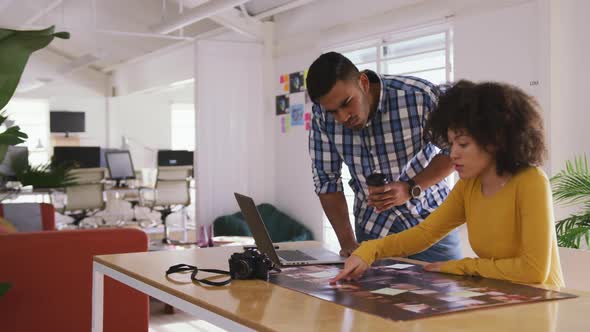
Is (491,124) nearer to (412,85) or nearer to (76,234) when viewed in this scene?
(412,85)

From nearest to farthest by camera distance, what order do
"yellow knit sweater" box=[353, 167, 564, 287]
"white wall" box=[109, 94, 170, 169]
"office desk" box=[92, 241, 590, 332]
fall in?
1. "office desk" box=[92, 241, 590, 332]
2. "yellow knit sweater" box=[353, 167, 564, 287]
3. "white wall" box=[109, 94, 170, 169]

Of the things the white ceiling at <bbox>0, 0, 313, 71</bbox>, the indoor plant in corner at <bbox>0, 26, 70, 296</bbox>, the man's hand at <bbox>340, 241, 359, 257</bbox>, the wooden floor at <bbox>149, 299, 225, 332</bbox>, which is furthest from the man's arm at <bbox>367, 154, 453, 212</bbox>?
the white ceiling at <bbox>0, 0, 313, 71</bbox>

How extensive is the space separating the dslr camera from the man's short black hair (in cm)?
58

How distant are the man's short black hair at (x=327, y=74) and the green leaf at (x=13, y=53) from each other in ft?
3.20

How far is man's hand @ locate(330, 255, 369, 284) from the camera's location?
74.0 inches

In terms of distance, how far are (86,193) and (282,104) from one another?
125 inches

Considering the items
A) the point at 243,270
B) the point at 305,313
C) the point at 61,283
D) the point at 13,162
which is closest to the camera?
the point at 305,313

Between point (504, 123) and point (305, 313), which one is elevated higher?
point (504, 123)

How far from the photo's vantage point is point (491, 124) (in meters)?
1.86

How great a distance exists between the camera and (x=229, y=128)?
909cm

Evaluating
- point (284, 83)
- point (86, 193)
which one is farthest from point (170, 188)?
point (284, 83)

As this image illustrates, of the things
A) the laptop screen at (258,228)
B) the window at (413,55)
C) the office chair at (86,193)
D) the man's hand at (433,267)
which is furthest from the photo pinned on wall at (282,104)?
the man's hand at (433,267)

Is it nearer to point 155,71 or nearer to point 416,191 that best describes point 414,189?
point 416,191

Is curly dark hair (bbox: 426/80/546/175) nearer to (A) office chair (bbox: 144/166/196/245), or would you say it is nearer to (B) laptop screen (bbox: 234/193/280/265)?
(B) laptop screen (bbox: 234/193/280/265)
